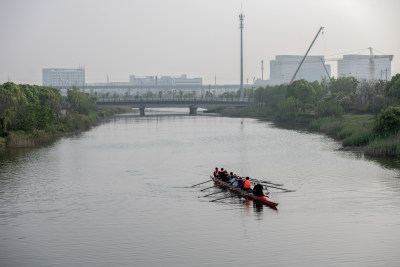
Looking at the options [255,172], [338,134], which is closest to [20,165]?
[255,172]

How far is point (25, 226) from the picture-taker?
3697 cm

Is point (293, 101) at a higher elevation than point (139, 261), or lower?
higher

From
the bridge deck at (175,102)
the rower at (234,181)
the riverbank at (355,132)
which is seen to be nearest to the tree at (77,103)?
the bridge deck at (175,102)

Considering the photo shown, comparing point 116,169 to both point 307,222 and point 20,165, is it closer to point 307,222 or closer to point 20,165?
point 20,165

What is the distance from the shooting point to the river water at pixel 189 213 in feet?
101

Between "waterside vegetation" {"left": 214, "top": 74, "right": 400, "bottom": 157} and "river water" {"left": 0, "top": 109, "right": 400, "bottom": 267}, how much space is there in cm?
398

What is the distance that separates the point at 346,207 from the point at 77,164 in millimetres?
36151

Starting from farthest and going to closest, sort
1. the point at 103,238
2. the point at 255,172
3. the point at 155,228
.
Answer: the point at 255,172
the point at 155,228
the point at 103,238

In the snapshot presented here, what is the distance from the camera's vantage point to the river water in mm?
30859

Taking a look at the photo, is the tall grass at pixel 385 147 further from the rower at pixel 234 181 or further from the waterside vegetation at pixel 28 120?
the waterside vegetation at pixel 28 120

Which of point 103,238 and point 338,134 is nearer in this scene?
point 103,238

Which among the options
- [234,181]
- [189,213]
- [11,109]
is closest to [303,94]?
[11,109]

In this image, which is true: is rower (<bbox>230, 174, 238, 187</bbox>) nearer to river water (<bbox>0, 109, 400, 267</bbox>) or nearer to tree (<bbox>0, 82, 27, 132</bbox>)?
river water (<bbox>0, 109, 400, 267</bbox>)

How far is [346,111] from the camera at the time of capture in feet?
388
